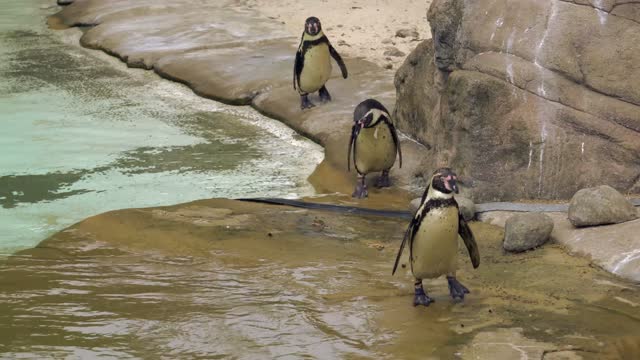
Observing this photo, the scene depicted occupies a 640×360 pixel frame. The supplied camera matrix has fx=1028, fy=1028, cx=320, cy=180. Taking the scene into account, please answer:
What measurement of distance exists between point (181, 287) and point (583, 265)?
6.34 ft

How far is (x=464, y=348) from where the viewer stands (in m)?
4.05

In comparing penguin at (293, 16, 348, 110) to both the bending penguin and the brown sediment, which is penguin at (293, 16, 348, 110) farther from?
the brown sediment

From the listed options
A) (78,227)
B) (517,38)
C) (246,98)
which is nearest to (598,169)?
(517,38)

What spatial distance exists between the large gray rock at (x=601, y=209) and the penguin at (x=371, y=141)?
166 cm

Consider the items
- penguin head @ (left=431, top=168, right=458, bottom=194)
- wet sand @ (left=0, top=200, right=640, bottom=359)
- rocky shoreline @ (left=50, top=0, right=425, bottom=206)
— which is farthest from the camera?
rocky shoreline @ (left=50, top=0, right=425, bottom=206)

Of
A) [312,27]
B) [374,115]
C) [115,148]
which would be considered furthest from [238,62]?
[374,115]

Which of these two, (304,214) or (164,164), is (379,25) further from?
(304,214)

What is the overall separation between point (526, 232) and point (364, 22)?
674 centimetres

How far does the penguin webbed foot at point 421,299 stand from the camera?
455 cm

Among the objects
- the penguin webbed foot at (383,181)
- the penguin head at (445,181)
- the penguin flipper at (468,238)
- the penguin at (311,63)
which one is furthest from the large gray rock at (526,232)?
the penguin at (311,63)

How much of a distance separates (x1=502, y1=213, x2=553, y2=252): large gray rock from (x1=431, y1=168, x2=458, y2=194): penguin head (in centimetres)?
80

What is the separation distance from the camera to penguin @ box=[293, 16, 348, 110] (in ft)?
27.0

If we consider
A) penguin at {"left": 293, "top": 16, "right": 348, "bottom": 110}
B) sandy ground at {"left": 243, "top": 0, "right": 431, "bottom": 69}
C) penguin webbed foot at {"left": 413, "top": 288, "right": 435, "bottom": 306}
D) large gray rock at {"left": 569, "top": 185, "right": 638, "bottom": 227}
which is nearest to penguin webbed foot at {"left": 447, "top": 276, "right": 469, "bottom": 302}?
penguin webbed foot at {"left": 413, "top": 288, "right": 435, "bottom": 306}

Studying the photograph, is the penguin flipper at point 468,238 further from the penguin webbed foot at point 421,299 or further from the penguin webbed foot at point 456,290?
the penguin webbed foot at point 421,299
